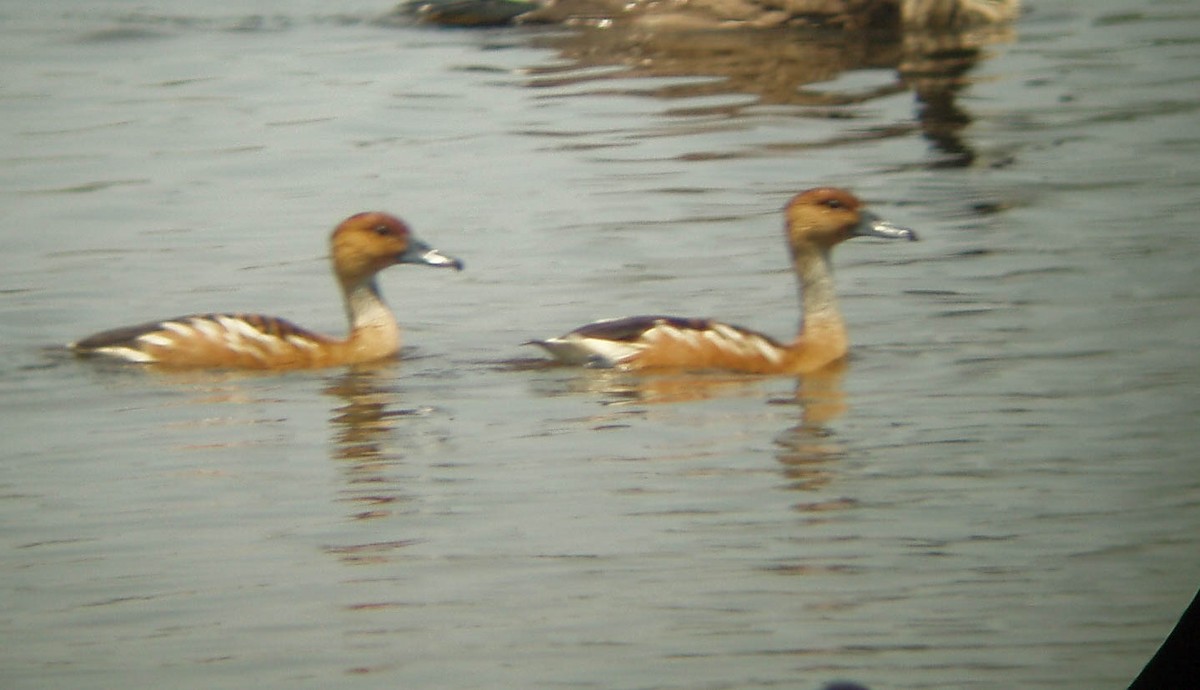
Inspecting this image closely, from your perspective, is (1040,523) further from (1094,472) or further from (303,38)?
(303,38)

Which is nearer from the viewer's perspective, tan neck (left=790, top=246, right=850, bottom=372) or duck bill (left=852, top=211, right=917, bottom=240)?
tan neck (left=790, top=246, right=850, bottom=372)

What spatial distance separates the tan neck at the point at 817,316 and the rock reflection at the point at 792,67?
149cm

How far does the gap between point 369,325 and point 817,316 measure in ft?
Answer: 5.80

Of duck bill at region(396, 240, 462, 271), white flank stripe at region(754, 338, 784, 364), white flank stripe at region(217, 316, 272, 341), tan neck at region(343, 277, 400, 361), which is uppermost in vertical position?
duck bill at region(396, 240, 462, 271)

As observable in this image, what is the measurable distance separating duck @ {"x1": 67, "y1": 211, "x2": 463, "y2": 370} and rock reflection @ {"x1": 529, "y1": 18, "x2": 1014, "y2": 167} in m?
2.48

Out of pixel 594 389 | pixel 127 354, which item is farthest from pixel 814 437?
pixel 127 354

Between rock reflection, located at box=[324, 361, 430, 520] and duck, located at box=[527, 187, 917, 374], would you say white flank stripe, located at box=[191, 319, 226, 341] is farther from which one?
duck, located at box=[527, 187, 917, 374]

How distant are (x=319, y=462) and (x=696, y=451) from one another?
114cm

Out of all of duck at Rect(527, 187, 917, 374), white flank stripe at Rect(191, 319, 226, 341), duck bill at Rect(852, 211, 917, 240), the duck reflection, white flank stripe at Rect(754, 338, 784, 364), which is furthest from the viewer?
duck bill at Rect(852, 211, 917, 240)

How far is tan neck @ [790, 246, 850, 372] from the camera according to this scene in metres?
8.10

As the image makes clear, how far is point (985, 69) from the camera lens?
1162 cm

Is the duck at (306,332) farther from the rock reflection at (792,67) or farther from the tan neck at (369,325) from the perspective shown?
the rock reflection at (792,67)

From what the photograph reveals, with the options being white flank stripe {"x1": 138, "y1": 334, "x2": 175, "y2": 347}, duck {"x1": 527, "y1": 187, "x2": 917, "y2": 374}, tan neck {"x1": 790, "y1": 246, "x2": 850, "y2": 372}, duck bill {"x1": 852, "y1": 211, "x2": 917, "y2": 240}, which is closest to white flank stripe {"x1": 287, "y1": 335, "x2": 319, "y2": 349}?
white flank stripe {"x1": 138, "y1": 334, "x2": 175, "y2": 347}

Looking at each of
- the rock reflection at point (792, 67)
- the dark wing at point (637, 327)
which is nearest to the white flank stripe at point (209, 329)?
the dark wing at point (637, 327)
